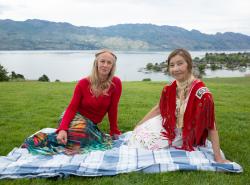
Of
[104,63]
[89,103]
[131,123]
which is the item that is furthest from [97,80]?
[131,123]

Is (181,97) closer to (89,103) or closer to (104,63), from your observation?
(104,63)

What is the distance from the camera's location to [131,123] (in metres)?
8.30

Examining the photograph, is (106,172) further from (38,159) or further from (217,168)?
(217,168)

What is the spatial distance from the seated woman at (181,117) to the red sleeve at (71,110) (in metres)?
1.09

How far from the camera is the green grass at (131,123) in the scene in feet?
14.7

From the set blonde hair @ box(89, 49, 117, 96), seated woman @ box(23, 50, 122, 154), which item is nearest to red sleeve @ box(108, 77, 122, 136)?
seated woman @ box(23, 50, 122, 154)

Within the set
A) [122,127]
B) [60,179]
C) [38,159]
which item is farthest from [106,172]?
[122,127]

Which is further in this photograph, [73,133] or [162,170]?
[73,133]

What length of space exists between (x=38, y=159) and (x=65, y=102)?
6.59 metres

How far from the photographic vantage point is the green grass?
4484mm

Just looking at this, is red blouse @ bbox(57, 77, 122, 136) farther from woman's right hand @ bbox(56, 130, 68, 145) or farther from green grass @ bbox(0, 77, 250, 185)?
green grass @ bbox(0, 77, 250, 185)

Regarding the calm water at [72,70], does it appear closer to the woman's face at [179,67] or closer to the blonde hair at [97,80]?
the blonde hair at [97,80]

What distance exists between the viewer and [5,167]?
15.5 ft

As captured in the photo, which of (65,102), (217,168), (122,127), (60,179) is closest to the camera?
(60,179)
